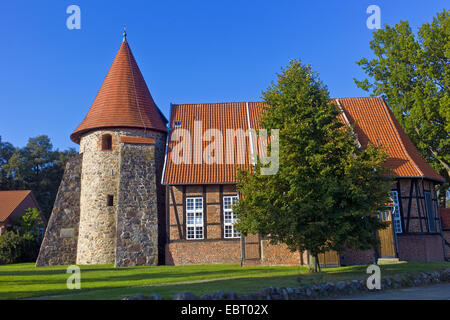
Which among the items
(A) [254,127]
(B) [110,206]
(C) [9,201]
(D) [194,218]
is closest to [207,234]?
(D) [194,218]

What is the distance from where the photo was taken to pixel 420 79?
27.5 meters

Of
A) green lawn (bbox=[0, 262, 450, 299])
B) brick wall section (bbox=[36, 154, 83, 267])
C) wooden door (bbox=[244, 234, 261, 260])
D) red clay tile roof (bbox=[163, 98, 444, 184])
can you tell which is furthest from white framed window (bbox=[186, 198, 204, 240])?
brick wall section (bbox=[36, 154, 83, 267])

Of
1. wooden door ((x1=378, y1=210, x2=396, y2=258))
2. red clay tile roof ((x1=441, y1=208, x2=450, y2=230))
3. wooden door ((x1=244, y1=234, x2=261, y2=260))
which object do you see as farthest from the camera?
red clay tile roof ((x1=441, y1=208, x2=450, y2=230))

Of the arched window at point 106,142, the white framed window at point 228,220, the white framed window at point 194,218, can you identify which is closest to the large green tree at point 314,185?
the white framed window at point 228,220

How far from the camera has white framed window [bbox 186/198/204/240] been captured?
20906 millimetres

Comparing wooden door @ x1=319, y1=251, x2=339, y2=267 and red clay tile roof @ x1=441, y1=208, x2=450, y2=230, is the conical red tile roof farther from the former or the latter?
red clay tile roof @ x1=441, y1=208, x2=450, y2=230

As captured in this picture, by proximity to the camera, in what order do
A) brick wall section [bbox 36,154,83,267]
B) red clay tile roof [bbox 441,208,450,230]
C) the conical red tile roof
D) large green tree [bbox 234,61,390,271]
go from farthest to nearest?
red clay tile roof [bbox 441,208,450,230]
the conical red tile roof
brick wall section [bbox 36,154,83,267]
large green tree [bbox 234,61,390,271]

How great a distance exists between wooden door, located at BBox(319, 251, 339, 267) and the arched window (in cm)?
1278

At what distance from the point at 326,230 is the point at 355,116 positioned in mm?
12632

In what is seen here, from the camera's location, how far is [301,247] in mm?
14672

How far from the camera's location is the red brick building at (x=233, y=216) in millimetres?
19953

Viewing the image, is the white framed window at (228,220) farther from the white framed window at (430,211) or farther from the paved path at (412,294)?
the white framed window at (430,211)
